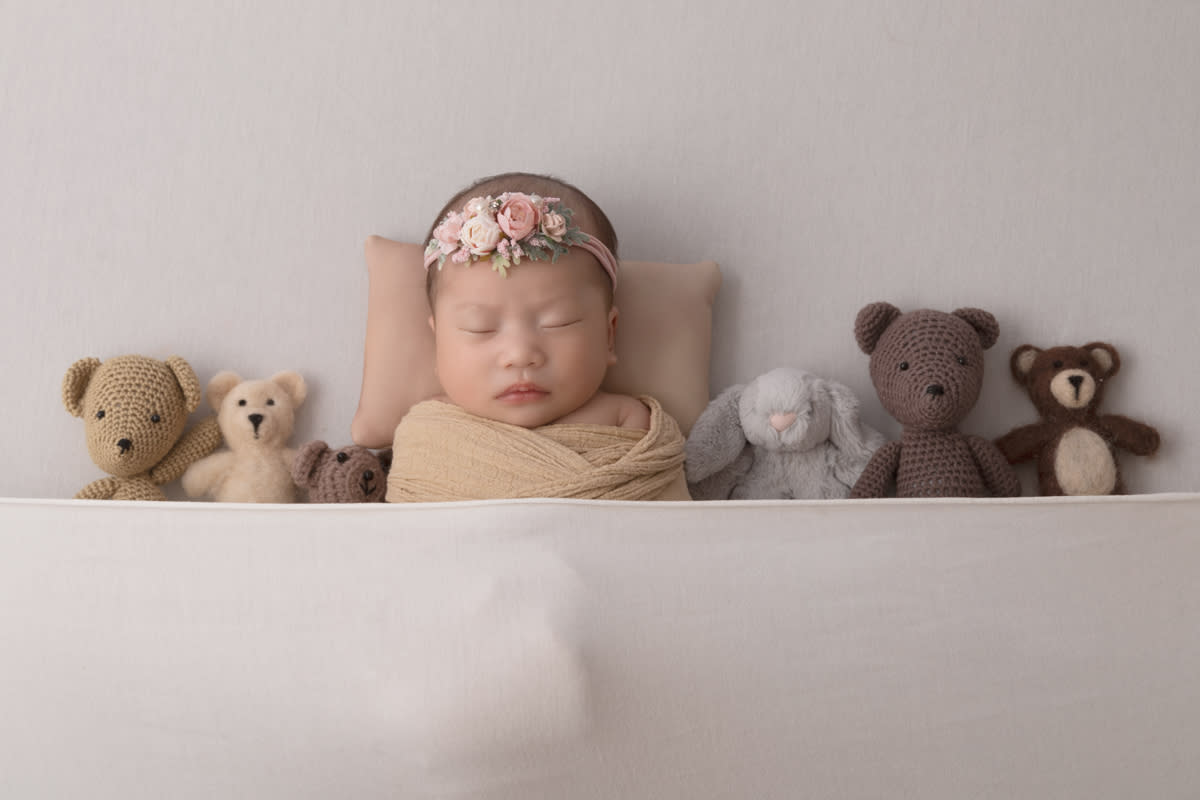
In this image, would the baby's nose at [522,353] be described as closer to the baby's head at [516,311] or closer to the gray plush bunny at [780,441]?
the baby's head at [516,311]

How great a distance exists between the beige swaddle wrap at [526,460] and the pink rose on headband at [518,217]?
0.92ft

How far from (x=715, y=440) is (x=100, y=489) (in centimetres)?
99

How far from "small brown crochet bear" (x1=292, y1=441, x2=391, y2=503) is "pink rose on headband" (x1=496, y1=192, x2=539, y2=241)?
0.43 m

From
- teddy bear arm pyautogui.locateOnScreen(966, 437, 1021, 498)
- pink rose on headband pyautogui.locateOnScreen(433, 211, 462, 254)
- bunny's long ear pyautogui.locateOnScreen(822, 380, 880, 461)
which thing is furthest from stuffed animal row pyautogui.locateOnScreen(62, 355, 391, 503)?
teddy bear arm pyautogui.locateOnScreen(966, 437, 1021, 498)

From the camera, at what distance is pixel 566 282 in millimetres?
1311

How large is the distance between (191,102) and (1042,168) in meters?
1.51

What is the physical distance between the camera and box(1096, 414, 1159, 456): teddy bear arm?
4.72 ft

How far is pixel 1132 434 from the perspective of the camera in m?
1.44

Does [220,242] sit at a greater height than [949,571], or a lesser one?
greater

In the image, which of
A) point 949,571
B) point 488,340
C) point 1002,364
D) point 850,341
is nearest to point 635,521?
point 949,571

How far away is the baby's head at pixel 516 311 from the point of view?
128 centimetres

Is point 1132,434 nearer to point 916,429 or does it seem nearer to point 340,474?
point 916,429

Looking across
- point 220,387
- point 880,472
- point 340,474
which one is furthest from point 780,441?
point 220,387

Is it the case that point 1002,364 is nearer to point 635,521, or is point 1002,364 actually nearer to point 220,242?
point 635,521
